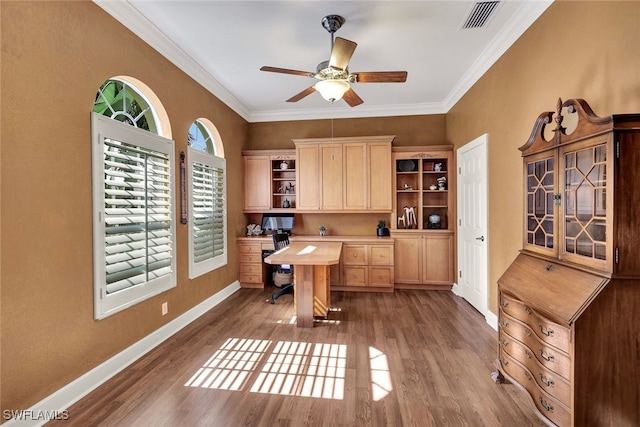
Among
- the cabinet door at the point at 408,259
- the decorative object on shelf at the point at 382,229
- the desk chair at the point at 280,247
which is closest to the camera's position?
the desk chair at the point at 280,247

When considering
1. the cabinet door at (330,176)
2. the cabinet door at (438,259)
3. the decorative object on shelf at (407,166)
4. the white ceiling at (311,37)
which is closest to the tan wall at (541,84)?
the white ceiling at (311,37)

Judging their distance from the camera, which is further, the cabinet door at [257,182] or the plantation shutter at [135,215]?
the cabinet door at [257,182]

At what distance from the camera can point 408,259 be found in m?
4.70

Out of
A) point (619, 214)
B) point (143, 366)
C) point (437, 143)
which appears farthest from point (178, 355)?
point (437, 143)

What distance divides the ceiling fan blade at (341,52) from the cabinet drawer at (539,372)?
2.49 m

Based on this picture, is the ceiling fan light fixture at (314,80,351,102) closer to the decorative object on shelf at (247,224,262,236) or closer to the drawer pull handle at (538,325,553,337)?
the drawer pull handle at (538,325,553,337)

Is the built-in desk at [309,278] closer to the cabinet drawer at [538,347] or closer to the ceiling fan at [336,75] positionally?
the cabinet drawer at [538,347]

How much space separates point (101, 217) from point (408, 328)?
10.4ft

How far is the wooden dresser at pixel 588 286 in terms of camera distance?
55.7 inches

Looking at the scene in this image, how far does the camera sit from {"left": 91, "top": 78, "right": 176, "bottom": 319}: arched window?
7.43 ft

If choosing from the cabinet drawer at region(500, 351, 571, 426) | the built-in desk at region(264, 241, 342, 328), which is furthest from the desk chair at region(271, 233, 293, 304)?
the cabinet drawer at region(500, 351, 571, 426)

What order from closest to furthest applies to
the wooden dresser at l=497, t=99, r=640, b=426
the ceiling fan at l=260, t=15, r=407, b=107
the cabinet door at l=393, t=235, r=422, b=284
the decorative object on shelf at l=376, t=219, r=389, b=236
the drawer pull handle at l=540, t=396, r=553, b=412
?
the wooden dresser at l=497, t=99, r=640, b=426
the drawer pull handle at l=540, t=396, r=553, b=412
the ceiling fan at l=260, t=15, r=407, b=107
the cabinet door at l=393, t=235, r=422, b=284
the decorative object on shelf at l=376, t=219, r=389, b=236

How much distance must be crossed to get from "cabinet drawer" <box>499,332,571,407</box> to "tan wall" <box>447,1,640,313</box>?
3.45 feet

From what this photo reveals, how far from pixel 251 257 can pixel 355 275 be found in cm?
177
